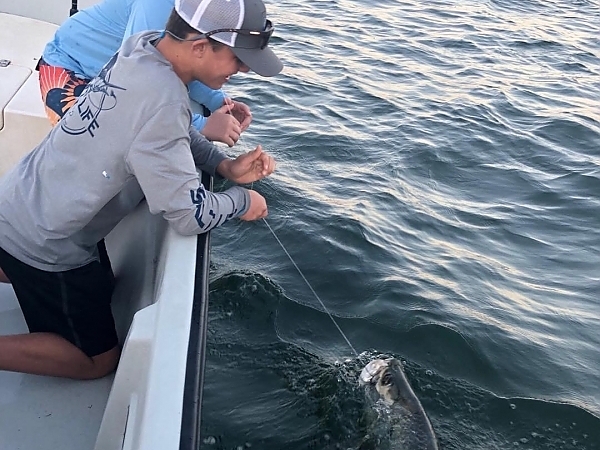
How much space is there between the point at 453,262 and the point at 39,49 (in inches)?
139

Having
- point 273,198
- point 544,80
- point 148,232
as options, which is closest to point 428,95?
point 544,80

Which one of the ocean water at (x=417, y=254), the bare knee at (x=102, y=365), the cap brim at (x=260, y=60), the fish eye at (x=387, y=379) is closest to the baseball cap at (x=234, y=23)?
the cap brim at (x=260, y=60)

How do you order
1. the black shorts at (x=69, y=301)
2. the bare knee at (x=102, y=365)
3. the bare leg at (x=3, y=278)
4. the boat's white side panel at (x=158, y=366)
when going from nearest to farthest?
the boat's white side panel at (x=158, y=366), the black shorts at (x=69, y=301), the bare knee at (x=102, y=365), the bare leg at (x=3, y=278)

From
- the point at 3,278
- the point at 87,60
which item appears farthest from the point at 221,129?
the point at 3,278

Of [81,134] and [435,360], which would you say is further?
[435,360]

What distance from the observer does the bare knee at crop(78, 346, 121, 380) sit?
321 centimetres

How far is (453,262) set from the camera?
5.81 meters

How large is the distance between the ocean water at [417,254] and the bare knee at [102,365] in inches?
33.9

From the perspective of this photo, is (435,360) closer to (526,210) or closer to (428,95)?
(526,210)

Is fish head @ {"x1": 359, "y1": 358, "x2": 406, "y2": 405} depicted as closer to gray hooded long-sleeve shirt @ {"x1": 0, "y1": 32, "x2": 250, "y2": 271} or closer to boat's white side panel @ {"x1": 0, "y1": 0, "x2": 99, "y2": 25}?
gray hooded long-sleeve shirt @ {"x1": 0, "y1": 32, "x2": 250, "y2": 271}

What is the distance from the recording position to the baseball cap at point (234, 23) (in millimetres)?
2658

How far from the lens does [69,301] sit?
3092mm

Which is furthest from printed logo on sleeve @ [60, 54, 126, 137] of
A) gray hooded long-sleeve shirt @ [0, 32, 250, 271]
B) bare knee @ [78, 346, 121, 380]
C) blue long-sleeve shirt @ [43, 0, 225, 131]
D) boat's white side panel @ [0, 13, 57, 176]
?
boat's white side panel @ [0, 13, 57, 176]

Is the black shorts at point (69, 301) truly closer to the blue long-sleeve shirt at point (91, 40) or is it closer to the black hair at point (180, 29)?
the black hair at point (180, 29)
